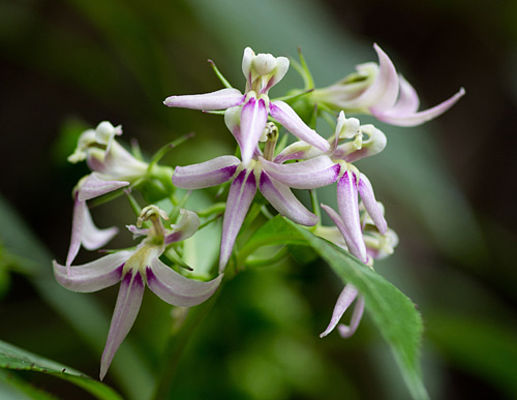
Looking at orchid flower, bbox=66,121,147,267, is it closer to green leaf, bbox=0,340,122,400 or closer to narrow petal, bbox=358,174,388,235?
green leaf, bbox=0,340,122,400

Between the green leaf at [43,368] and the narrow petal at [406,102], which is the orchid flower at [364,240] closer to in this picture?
the narrow petal at [406,102]

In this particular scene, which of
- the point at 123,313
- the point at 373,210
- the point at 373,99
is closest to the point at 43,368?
the point at 123,313

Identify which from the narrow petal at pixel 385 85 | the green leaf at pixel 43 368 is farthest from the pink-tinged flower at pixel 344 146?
the green leaf at pixel 43 368

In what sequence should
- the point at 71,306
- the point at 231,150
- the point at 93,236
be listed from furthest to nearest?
the point at 231,150
the point at 71,306
the point at 93,236

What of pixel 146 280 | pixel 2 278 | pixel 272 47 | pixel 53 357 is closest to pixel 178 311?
pixel 146 280

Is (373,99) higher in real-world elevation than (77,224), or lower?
higher

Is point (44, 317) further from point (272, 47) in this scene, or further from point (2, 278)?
point (272, 47)

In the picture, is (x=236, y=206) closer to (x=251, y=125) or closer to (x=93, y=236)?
(x=251, y=125)
